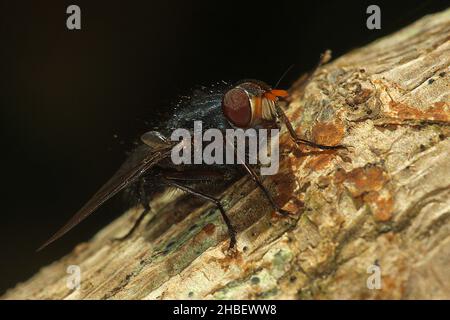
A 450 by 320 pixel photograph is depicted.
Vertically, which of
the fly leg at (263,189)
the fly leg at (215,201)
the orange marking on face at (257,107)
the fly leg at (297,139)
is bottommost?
the fly leg at (215,201)

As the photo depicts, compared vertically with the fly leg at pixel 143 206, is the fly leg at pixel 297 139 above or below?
above

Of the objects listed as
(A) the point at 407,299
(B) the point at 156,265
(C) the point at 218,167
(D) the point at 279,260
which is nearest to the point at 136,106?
(C) the point at 218,167

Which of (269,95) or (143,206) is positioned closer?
(269,95)

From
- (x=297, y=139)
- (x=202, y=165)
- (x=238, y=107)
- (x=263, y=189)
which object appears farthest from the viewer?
(x=202, y=165)

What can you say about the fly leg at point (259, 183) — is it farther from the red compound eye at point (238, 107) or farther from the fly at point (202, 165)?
the red compound eye at point (238, 107)

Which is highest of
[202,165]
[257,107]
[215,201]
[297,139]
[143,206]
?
[257,107]

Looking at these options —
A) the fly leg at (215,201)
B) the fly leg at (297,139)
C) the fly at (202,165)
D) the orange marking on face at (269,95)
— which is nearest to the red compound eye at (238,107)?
the fly at (202,165)

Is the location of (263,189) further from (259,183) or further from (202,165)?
(202,165)

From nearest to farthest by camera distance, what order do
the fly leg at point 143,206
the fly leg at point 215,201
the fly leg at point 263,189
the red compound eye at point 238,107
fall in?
the fly leg at point 263,189 → the fly leg at point 215,201 → the red compound eye at point 238,107 → the fly leg at point 143,206

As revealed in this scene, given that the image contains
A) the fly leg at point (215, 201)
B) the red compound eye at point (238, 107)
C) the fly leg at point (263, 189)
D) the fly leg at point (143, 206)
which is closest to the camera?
the fly leg at point (263, 189)

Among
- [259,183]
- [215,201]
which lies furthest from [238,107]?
[215,201]
